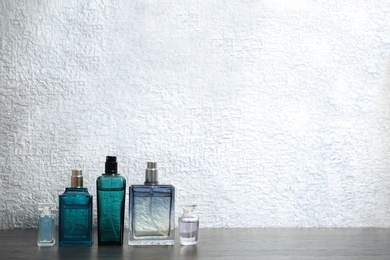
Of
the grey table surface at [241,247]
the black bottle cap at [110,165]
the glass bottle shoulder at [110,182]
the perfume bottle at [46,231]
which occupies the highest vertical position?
the black bottle cap at [110,165]

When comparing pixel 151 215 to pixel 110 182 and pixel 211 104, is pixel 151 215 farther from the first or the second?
pixel 211 104

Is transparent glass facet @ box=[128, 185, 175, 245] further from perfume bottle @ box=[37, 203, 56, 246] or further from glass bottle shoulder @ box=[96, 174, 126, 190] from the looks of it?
perfume bottle @ box=[37, 203, 56, 246]

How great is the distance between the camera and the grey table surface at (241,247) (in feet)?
4.10

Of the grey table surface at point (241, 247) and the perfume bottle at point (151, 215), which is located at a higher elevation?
the perfume bottle at point (151, 215)

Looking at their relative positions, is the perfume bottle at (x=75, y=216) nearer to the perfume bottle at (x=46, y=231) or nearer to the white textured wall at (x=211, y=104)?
the perfume bottle at (x=46, y=231)

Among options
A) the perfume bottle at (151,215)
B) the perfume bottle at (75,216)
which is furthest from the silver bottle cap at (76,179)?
the perfume bottle at (151,215)

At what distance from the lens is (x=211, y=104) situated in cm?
163

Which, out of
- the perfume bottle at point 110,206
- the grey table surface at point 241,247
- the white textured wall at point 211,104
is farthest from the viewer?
the white textured wall at point 211,104

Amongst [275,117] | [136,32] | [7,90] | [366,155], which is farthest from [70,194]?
[366,155]

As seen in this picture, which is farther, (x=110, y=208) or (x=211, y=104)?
(x=211, y=104)

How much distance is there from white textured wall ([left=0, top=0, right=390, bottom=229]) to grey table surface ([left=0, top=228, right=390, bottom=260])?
4.4 inches

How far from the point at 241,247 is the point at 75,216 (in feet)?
1.25

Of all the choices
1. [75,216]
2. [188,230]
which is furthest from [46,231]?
[188,230]

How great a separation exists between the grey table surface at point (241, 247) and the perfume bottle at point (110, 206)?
3 centimetres
